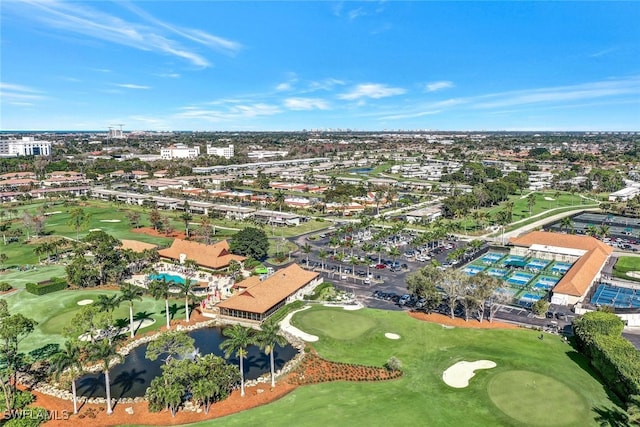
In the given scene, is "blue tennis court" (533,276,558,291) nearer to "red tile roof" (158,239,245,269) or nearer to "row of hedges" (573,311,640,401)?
"row of hedges" (573,311,640,401)

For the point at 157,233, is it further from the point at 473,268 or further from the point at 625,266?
the point at 625,266

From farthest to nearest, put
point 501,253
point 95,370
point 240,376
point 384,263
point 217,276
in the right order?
point 501,253, point 384,263, point 217,276, point 95,370, point 240,376

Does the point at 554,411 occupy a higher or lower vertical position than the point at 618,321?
lower

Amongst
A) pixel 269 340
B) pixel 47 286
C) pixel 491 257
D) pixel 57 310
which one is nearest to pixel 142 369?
pixel 269 340

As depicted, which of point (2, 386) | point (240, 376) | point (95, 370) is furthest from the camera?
point (95, 370)

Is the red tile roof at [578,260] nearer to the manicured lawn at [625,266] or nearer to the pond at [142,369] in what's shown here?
the manicured lawn at [625,266]

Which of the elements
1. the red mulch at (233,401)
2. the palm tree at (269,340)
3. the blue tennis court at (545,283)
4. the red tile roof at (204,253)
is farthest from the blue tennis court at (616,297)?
the red tile roof at (204,253)

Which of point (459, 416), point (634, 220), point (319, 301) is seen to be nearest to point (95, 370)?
point (319, 301)

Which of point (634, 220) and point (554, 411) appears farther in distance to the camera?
point (634, 220)

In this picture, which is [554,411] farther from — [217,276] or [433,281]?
[217,276]
